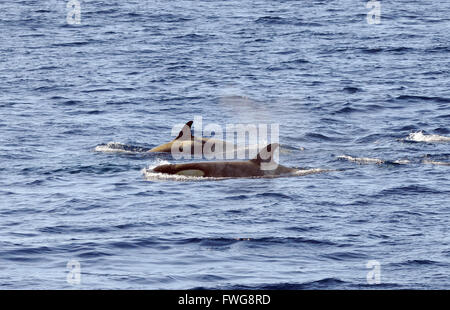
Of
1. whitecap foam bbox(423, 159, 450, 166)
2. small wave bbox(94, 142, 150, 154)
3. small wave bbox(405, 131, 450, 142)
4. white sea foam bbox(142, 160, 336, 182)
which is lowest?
white sea foam bbox(142, 160, 336, 182)

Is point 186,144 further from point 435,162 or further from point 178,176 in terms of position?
point 435,162

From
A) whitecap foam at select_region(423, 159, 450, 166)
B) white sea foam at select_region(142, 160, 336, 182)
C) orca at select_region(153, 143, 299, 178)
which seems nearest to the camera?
orca at select_region(153, 143, 299, 178)

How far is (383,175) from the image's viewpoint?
24.4m

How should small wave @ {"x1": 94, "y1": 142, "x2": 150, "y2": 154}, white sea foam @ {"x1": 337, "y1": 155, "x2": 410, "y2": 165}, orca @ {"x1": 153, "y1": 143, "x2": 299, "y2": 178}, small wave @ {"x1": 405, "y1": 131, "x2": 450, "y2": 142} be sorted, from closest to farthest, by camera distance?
orca @ {"x1": 153, "y1": 143, "x2": 299, "y2": 178} → white sea foam @ {"x1": 337, "y1": 155, "x2": 410, "y2": 165} → small wave @ {"x1": 94, "y1": 142, "x2": 150, "y2": 154} → small wave @ {"x1": 405, "y1": 131, "x2": 450, "y2": 142}

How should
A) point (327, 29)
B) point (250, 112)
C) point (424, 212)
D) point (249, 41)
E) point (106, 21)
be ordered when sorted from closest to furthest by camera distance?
point (424, 212) < point (250, 112) < point (249, 41) < point (327, 29) < point (106, 21)

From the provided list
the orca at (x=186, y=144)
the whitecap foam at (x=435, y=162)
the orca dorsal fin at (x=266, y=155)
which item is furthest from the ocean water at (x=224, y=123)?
the orca at (x=186, y=144)

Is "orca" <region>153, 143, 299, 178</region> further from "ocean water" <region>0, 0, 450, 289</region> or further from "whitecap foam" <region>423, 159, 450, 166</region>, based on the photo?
"whitecap foam" <region>423, 159, 450, 166</region>

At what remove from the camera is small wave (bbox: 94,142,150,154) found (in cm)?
2853

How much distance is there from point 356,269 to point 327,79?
1088 inches

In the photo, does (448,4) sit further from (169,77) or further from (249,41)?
(169,77)

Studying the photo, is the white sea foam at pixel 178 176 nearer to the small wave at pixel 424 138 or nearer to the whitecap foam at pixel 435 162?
the whitecap foam at pixel 435 162

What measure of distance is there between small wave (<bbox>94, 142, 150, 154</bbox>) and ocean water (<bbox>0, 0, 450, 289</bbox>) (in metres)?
0.11

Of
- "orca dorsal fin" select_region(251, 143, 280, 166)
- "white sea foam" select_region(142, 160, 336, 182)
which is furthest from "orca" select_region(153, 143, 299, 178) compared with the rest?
"white sea foam" select_region(142, 160, 336, 182)

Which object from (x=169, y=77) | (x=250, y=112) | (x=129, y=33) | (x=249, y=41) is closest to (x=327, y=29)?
(x=249, y=41)
